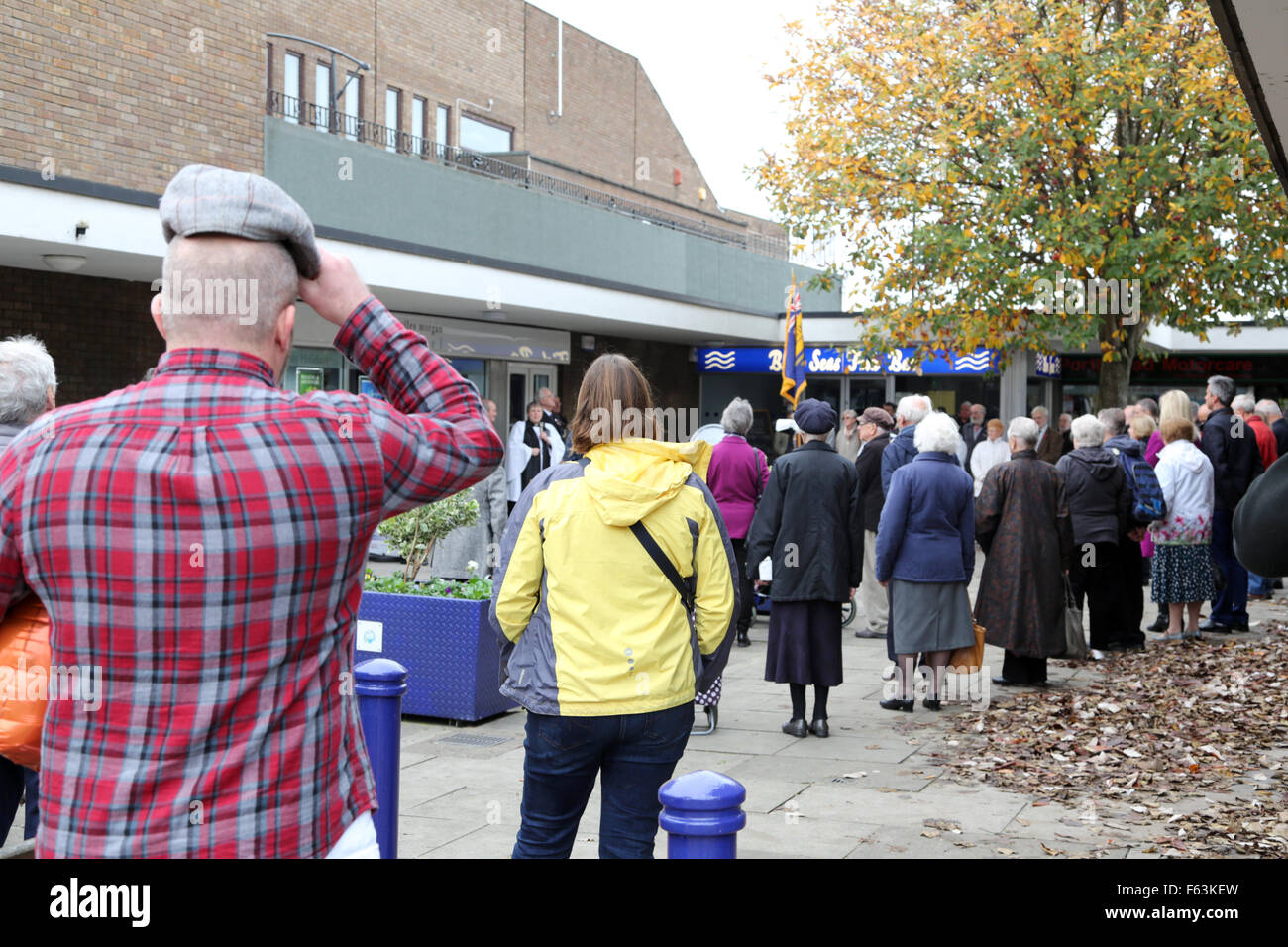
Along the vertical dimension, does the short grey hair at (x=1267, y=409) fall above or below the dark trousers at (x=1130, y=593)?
above

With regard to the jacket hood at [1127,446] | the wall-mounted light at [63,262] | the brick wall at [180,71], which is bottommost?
the jacket hood at [1127,446]

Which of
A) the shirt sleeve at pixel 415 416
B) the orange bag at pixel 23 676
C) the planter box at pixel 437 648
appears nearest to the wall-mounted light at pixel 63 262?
the planter box at pixel 437 648

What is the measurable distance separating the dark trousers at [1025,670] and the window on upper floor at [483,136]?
21.4 m

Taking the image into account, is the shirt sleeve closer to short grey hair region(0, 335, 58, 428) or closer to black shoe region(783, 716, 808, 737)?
short grey hair region(0, 335, 58, 428)

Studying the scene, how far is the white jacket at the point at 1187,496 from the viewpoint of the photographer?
36.8 ft

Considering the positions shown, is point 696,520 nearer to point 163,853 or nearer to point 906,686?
point 163,853

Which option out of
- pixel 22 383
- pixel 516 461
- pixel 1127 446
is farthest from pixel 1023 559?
pixel 22 383

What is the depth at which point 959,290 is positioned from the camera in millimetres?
18047

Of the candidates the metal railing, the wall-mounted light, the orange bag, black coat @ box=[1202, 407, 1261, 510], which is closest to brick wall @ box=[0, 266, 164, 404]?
the wall-mounted light

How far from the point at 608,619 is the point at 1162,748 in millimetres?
4933

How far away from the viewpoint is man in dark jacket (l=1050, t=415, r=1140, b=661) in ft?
35.2

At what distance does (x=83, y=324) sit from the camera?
16.0 metres

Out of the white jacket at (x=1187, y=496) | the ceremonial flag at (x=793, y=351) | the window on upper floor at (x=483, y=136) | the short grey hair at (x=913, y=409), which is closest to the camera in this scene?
the short grey hair at (x=913, y=409)

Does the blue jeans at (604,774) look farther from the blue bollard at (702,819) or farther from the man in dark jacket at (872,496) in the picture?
the man in dark jacket at (872,496)
